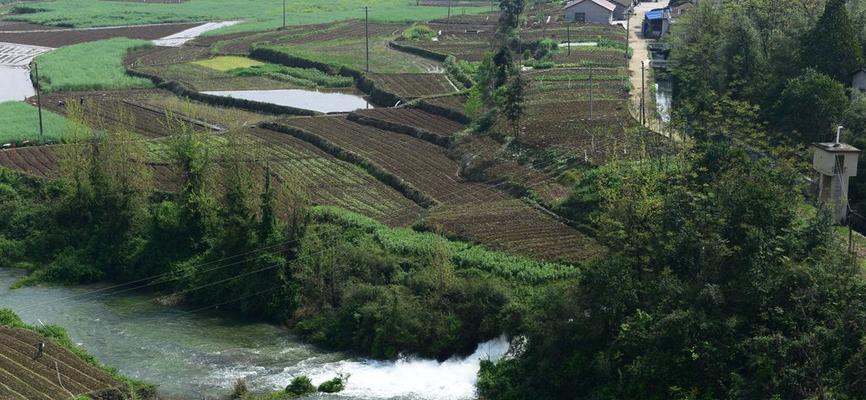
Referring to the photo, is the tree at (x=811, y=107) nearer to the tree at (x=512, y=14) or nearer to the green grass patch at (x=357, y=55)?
the green grass patch at (x=357, y=55)

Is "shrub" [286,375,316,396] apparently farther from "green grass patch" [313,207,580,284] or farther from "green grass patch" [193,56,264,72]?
"green grass patch" [193,56,264,72]

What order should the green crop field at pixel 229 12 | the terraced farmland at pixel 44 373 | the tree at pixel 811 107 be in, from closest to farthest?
1. the terraced farmland at pixel 44 373
2. the tree at pixel 811 107
3. the green crop field at pixel 229 12

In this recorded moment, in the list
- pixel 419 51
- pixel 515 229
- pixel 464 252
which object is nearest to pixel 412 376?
pixel 464 252

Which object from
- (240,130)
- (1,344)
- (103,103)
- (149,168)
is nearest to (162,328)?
(1,344)

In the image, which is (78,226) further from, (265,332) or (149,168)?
(265,332)

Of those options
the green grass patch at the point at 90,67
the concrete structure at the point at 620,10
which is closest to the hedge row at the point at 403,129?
the green grass patch at the point at 90,67

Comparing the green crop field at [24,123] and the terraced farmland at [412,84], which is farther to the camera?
the terraced farmland at [412,84]
